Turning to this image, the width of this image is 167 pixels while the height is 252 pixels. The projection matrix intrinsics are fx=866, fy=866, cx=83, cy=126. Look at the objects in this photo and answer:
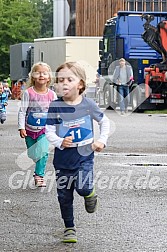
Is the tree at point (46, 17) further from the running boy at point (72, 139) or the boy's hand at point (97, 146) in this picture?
the boy's hand at point (97, 146)

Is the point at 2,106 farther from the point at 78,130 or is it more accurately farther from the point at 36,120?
the point at 78,130

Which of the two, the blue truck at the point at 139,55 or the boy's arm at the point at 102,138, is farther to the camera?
the blue truck at the point at 139,55

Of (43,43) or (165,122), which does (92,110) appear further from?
(43,43)

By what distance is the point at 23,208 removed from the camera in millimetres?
8742

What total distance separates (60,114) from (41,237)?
1045 millimetres

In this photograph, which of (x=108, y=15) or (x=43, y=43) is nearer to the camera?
(x=43, y=43)

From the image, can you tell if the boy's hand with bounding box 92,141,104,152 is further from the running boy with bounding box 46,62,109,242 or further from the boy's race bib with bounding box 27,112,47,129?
the boy's race bib with bounding box 27,112,47,129

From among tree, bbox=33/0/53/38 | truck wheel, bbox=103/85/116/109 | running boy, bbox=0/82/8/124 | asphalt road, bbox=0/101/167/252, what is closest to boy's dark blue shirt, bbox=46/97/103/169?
asphalt road, bbox=0/101/167/252

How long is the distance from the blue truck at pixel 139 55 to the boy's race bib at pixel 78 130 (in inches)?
888

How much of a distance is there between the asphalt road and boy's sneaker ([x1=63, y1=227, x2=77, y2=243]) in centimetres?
6

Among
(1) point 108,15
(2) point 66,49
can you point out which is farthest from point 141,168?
(1) point 108,15

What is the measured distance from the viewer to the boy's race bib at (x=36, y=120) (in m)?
10.4

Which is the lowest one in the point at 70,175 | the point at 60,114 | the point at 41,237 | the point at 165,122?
the point at 165,122

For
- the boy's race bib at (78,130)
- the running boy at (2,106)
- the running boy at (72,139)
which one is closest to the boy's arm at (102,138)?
the running boy at (72,139)
